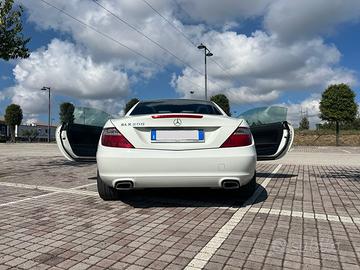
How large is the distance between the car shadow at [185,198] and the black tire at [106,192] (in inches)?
5.7

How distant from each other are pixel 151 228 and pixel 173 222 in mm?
317

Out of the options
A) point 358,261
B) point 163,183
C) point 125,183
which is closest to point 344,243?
point 358,261

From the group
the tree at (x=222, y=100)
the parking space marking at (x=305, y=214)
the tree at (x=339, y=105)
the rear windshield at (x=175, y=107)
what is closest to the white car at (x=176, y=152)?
the parking space marking at (x=305, y=214)

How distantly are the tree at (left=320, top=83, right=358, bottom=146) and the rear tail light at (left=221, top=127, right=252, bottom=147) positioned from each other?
107 feet

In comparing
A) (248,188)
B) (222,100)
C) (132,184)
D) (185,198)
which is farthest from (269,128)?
(222,100)

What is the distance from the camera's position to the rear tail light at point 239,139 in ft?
14.7

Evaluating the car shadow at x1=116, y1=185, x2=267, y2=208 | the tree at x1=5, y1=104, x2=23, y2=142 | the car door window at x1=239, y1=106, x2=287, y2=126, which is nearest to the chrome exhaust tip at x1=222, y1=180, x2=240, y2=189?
the car shadow at x1=116, y1=185, x2=267, y2=208

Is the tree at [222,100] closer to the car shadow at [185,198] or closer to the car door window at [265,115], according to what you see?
the car door window at [265,115]

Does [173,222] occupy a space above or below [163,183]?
below

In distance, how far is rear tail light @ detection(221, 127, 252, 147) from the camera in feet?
14.7

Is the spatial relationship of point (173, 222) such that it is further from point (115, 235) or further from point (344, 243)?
point (344, 243)

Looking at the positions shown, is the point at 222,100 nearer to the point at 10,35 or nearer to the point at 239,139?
the point at 10,35

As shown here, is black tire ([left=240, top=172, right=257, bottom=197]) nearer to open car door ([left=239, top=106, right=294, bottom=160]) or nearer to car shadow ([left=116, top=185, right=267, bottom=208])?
car shadow ([left=116, top=185, right=267, bottom=208])

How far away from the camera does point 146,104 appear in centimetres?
579
